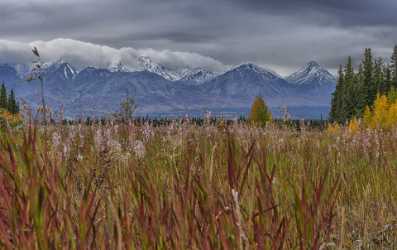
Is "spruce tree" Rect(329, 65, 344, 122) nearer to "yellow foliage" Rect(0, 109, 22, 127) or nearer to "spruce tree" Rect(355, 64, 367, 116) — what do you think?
"spruce tree" Rect(355, 64, 367, 116)

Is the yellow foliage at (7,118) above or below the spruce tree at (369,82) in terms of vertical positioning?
below

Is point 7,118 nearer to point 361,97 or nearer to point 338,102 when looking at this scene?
point 361,97

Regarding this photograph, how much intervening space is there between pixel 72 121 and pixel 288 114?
3.66 m

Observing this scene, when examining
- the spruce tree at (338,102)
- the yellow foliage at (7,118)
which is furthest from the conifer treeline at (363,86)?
the yellow foliage at (7,118)

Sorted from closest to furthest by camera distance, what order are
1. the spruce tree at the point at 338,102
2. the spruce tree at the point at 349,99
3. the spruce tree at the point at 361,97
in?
the spruce tree at the point at 361,97 → the spruce tree at the point at 349,99 → the spruce tree at the point at 338,102

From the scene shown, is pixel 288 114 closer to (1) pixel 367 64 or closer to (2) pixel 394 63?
(1) pixel 367 64

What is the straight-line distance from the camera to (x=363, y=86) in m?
96.8

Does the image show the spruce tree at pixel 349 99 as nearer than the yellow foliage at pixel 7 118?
No

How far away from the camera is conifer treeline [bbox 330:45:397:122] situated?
96.1 metres

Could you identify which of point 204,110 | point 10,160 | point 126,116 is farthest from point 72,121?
point 10,160

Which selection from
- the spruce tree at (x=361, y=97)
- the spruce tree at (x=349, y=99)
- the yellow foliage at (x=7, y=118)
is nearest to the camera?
the yellow foliage at (x=7, y=118)

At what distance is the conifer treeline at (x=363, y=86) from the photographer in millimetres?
96062

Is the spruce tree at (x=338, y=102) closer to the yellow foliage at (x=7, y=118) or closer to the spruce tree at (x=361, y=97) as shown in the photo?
the spruce tree at (x=361, y=97)

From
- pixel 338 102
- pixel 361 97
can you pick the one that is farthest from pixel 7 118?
pixel 338 102
